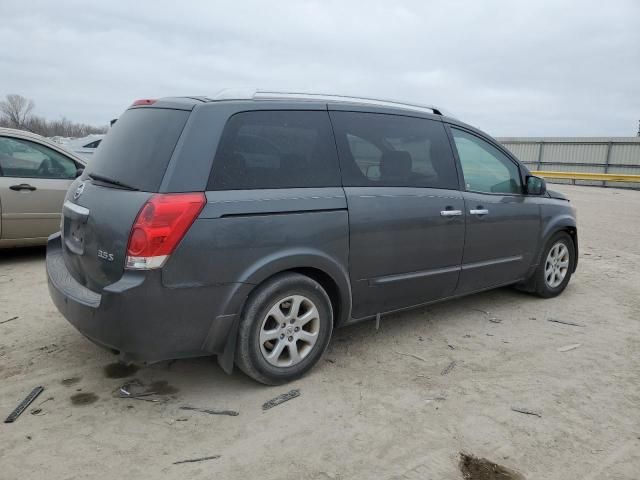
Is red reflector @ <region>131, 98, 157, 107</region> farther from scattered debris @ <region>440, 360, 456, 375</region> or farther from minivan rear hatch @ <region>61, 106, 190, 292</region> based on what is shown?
scattered debris @ <region>440, 360, 456, 375</region>

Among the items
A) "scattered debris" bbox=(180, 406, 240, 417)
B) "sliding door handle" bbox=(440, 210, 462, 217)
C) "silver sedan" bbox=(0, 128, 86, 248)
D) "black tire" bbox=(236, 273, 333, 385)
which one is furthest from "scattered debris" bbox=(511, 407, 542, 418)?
"silver sedan" bbox=(0, 128, 86, 248)

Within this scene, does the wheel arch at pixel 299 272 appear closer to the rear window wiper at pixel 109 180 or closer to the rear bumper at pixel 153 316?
the rear bumper at pixel 153 316

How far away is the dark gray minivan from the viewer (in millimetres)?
2877

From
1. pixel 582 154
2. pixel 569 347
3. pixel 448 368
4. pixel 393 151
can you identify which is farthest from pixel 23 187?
pixel 582 154

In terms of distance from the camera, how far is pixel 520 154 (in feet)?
101

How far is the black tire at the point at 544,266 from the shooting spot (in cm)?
522

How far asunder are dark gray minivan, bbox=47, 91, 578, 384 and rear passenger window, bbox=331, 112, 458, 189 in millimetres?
11

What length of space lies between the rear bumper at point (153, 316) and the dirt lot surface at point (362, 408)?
0.40 m

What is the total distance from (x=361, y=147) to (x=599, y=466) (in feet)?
7.76

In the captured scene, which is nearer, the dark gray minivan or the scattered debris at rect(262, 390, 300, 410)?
the dark gray minivan

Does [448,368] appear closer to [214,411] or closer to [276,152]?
[214,411]

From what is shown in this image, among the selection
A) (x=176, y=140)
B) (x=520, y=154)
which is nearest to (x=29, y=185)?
(x=176, y=140)

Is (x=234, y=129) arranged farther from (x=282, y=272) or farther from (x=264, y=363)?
(x=264, y=363)

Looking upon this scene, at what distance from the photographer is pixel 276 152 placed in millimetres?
3297
